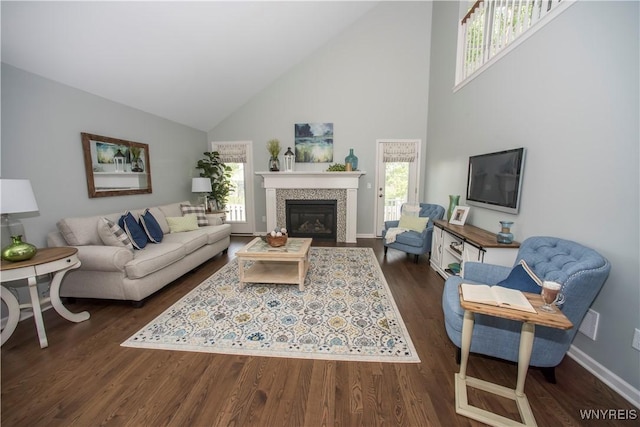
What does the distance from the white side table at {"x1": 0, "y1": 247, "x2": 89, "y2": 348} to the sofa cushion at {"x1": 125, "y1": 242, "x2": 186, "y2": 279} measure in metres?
0.42

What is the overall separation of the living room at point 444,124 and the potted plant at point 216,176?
0.97 ft

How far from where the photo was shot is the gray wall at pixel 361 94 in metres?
4.93

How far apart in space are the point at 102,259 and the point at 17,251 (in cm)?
59

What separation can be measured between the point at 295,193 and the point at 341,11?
132 inches

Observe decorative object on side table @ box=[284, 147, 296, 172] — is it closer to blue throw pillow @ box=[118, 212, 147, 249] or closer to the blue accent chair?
the blue accent chair

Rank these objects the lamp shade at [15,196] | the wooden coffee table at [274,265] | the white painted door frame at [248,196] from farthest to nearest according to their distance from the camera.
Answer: the white painted door frame at [248,196] < the wooden coffee table at [274,265] < the lamp shade at [15,196]

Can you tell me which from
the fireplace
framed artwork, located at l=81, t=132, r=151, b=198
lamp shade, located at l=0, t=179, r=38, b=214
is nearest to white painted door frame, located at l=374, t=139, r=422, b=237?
the fireplace

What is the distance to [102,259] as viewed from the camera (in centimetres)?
245

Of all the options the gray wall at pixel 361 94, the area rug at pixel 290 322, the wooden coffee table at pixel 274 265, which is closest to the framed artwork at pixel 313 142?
the gray wall at pixel 361 94

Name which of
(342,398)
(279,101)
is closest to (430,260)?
(342,398)

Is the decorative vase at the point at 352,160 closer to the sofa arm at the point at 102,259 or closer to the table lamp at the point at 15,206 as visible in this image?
the sofa arm at the point at 102,259

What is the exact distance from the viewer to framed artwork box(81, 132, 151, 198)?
10.0ft

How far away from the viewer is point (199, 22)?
2.98 m

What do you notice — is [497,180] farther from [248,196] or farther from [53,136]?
[53,136]
